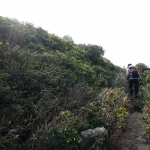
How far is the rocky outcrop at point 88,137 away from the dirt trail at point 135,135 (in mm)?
1083

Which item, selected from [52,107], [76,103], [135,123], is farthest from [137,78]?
[52,107]

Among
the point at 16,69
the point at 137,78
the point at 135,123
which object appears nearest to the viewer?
the point at 16,69

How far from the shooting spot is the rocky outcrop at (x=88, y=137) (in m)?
4.85

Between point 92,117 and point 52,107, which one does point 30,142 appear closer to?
point 52,107

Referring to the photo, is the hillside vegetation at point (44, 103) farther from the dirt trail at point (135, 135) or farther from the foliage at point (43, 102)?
the dirt trail at point (135, 135)

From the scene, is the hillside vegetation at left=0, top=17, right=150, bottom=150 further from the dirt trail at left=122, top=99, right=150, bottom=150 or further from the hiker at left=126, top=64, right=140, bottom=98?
the hiker at left=126, top=64, right=140, bottom=98

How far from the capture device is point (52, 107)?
5.54 metres

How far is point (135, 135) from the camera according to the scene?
7.12 m

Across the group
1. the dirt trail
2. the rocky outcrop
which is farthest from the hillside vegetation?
the dirt trail

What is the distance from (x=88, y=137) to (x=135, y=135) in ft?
9.15

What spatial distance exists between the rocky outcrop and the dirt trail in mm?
1083

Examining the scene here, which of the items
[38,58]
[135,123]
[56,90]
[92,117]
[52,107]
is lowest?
[135,123]

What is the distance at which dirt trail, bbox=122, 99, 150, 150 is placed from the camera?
6230 mm

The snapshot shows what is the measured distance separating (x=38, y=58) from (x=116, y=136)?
4.20 metres
